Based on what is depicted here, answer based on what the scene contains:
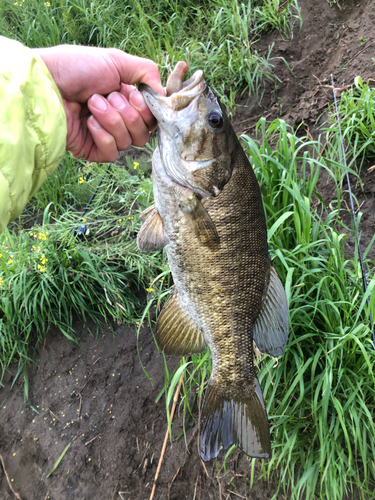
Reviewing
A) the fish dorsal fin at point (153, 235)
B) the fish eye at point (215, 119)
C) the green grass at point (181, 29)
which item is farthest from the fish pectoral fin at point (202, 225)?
the green grass at point (181, 29)

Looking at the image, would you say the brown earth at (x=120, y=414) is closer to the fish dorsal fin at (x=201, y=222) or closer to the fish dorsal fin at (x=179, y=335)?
the fish dorsal fin at (x=179, y=335)

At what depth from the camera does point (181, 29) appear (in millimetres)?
3838

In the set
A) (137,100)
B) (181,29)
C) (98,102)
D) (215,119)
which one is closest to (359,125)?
(215,119)

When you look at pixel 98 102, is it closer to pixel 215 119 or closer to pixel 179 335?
pixel 215 119

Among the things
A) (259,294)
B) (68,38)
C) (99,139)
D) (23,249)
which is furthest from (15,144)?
(68,38)

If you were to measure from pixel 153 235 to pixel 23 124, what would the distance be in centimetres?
58

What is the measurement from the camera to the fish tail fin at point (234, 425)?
126 cm

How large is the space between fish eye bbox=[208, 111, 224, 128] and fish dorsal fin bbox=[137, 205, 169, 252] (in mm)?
389

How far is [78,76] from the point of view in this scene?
54.6 inches

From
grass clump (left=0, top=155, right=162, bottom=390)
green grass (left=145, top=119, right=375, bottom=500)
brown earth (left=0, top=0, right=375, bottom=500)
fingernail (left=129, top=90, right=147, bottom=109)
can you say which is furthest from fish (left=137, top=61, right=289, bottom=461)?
grass clump (left=0, top=155, right=162, bottom=390)

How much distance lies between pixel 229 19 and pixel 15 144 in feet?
11.5

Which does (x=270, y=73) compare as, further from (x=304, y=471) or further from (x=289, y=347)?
(x=304, y=471)

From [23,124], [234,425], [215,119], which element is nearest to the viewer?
[23,124]

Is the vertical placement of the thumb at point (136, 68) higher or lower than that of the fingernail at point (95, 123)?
higher
